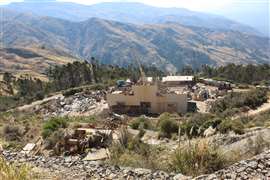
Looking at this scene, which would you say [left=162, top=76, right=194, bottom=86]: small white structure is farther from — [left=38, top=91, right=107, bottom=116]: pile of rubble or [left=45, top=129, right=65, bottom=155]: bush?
[left=45, top=129, right=65, bottom=155]: bush

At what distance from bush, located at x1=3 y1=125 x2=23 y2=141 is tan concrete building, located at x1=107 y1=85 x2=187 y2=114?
1922 cm

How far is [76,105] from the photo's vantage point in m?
46.4

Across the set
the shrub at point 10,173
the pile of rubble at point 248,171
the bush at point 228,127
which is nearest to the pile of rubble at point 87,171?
the pile of rubble at point 248,171

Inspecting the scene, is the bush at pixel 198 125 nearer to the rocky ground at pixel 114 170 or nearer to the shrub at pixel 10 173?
the rocky ground at pixel 114 170

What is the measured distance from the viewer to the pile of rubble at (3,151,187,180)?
940 cm

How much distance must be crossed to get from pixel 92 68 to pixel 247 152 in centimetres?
6212

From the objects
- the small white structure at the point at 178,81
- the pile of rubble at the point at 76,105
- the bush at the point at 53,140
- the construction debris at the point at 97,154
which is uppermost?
the construction debris at the point at 97,154

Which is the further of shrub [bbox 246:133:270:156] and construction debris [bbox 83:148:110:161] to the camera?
construction debris [bbox 83:148:110:161]

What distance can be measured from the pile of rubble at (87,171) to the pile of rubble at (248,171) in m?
0.85

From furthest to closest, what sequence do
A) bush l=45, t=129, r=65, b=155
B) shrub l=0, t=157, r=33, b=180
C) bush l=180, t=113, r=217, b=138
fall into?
bush l=180, t=113, r=217, b=138 < bush l=45, t=129, r=65, b=155 < shrub l=0, t=157, r=33, b=180

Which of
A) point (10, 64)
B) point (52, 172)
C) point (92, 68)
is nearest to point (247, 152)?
point (52, 172)

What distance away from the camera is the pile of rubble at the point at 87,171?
30.8 ft

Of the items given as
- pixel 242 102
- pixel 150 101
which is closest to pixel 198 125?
pixel 242 102

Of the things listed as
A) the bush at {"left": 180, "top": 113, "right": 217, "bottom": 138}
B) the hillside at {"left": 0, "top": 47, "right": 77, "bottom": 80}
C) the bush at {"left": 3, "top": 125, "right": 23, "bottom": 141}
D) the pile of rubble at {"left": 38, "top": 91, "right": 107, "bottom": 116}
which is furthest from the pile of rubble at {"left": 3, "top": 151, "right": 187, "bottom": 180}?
the hillside at {"left": 0, "top": 47, "right": 77, "bottom": 80}
